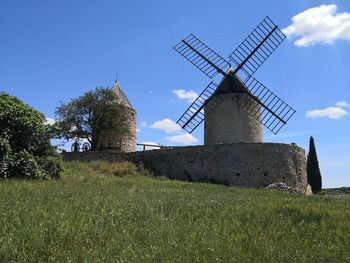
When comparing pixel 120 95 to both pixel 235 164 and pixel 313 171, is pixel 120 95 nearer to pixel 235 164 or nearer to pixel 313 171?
pixel 235 164

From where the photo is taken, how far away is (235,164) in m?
27.3

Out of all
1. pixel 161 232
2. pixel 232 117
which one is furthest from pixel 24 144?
pixel 232 117

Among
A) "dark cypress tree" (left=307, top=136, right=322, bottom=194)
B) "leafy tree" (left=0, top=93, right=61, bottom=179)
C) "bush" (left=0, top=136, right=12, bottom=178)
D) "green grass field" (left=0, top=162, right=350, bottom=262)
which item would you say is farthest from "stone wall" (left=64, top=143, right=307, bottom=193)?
"green grass field" (left=0, top=162, right=350, bottom=262)

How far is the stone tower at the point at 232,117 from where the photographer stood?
95.5ft

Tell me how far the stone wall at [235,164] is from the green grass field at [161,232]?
15731mm

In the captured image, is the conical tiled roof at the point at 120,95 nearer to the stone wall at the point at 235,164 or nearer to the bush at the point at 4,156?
the stone wall at the point at 235,164

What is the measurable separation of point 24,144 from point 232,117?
13947mm

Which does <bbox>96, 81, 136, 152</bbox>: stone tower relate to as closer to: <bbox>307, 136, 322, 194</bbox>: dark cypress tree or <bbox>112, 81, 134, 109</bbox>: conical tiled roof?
<bbox>112, 81, 134, 109</bbox>: conical tiled roof

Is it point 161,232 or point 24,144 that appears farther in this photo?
point 24,144

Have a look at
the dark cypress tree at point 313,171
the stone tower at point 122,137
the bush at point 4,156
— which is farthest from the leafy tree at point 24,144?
the dark cypress tree at point 313,171

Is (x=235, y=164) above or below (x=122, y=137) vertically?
below

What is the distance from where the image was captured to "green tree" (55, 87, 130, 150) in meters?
32.5

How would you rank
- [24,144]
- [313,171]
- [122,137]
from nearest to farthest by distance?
[24,144] < [122,137] < [313,171]

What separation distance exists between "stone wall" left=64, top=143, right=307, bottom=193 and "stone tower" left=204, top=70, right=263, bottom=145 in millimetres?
1807
